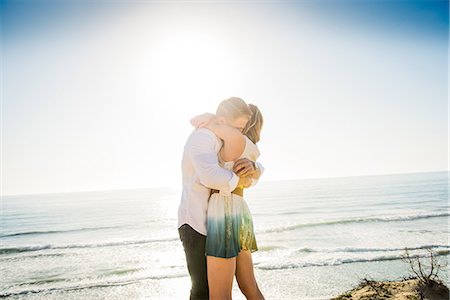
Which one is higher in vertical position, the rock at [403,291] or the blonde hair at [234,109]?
the blonde hair at [234,109]

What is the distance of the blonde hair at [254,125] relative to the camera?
245 centimetres

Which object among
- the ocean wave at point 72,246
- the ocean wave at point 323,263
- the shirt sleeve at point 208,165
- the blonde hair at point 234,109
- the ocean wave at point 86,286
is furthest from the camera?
the ocean wave at point 72,246

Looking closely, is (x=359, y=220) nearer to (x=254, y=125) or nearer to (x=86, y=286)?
(x=86, y=286)

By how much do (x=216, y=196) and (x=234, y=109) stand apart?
1.86 feet

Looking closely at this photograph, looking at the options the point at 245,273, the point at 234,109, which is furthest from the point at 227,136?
the point at 245,273

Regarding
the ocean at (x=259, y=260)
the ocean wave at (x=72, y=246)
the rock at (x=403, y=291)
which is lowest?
the ocean wave at (x=72, y=246)

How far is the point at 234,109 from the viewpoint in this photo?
224 cm

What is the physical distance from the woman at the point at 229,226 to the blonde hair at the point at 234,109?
80 mm

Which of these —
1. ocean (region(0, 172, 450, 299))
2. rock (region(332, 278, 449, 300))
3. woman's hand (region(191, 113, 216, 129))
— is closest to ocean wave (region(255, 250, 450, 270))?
ocean (region(0, 172, 450, 299))

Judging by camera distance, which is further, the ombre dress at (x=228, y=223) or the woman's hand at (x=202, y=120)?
the woman's hand at (x=202, y=120)

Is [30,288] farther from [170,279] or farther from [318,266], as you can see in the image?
[318,266]

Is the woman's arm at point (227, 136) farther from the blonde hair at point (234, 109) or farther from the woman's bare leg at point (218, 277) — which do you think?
the woman's bare leg at point (218, 277)

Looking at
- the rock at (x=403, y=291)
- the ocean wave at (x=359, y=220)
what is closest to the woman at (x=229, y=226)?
the rock at (x=403, y=291)

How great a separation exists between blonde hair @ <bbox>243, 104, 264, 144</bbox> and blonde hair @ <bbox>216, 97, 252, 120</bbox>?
16cm
